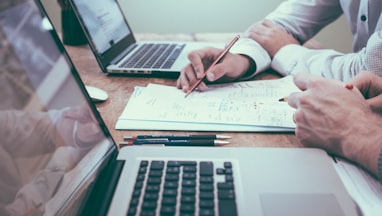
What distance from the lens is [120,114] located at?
0.73 meters

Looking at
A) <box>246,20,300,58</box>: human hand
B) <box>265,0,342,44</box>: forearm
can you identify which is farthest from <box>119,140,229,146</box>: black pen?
<box>265,0,342,44</box>: forearm

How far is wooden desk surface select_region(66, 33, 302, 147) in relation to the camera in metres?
0.64

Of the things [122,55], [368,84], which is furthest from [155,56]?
[368,84]

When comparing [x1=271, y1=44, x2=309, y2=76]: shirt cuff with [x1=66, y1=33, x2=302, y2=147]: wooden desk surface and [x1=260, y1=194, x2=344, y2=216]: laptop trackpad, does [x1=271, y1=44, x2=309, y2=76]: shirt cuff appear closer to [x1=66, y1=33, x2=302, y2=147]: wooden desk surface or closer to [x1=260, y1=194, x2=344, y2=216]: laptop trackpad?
[x1=66, y1=33, x2=302, y2=147]: wooden desk surface

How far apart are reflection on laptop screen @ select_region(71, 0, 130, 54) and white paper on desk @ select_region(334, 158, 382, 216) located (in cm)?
66

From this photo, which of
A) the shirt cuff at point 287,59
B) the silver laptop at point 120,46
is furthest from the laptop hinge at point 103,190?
the shirt cuff at point 287,59

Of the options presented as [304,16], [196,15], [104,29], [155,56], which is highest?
[104,29]

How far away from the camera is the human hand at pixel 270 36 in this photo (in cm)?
108

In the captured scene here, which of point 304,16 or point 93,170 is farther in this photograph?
point 304,16

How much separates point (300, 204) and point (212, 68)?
461mm

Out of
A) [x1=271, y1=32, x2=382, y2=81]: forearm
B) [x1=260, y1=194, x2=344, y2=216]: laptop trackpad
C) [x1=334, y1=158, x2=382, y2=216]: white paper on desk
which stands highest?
[x1=260, y1=194, x2=344, y2=216]: laptop trackpad

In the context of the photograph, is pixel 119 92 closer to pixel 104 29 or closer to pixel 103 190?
pixel 104 29

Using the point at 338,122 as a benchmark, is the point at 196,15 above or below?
below

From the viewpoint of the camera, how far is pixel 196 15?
6.82 ft
